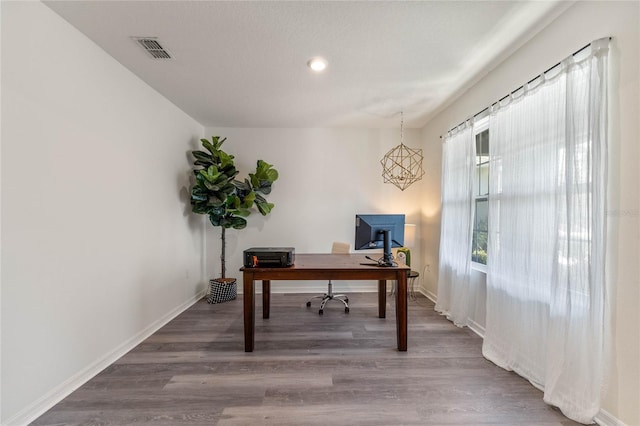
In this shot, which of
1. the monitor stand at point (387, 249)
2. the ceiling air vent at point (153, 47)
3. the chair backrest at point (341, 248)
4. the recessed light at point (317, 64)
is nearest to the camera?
the ceiling air vent at point (153, 47)

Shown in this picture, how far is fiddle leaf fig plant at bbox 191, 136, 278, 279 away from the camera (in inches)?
147

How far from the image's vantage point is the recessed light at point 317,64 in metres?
2.45

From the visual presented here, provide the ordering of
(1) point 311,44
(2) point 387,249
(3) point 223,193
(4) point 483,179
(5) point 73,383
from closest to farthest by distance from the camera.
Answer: (5) point 73,383, (1) point 311,44, (2) point 387,249, (4) point 483,179, (3) point 223,193

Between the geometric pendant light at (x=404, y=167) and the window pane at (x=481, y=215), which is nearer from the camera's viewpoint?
the window pane at (x=481, y=215)

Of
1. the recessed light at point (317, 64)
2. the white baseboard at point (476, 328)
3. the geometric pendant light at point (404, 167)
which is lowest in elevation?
the white baseboard at point (476, 328)

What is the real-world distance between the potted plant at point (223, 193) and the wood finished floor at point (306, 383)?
113 cm

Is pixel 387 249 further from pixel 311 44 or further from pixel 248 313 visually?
pixel 311 44

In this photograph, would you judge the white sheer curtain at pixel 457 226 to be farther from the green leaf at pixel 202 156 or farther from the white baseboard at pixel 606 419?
the green leaf at pixel 202 156

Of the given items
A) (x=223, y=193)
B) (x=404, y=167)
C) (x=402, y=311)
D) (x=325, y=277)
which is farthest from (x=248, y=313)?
(x=404, y=167)

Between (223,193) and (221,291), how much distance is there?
1470mm

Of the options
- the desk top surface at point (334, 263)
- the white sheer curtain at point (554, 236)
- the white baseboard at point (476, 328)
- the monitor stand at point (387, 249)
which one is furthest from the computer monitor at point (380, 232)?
the white baseboard at point (476, 328)

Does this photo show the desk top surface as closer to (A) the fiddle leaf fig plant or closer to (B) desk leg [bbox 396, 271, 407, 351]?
(B) desk leg [bbox 396, 271, 407, 351]

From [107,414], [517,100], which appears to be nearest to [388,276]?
[517,100]

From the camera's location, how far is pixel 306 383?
6.80 ft
